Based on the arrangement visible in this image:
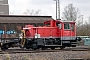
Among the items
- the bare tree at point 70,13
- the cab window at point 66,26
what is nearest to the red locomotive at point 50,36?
the cab window at point 66,26

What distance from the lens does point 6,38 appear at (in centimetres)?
2766

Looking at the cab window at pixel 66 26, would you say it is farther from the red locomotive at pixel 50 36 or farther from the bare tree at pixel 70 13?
the bare tree at pixel 70 13

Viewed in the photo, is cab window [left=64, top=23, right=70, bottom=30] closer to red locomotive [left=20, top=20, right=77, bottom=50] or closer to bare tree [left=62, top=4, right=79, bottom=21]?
red locomotive [left=20, top=20, right=77, bottom=50]

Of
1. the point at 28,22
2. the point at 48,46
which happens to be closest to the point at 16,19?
the point at 28,22

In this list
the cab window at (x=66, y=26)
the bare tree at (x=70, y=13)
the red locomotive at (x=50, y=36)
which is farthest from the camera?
the bare tree at (x=70, y=13)

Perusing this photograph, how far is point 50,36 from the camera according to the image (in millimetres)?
27547

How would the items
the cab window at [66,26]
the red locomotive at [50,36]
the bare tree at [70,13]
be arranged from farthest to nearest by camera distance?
the bare tree at [70,13], the cab window at [66,26], the red locomotive at [50,36]

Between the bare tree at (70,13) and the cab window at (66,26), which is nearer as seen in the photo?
the cab window at (66,26)

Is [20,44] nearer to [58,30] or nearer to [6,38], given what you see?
[6,38]

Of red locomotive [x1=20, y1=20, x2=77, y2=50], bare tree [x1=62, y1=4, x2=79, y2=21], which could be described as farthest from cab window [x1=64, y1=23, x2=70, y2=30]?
bare tree [x1=62, y1=4, x2=79, y2=21]

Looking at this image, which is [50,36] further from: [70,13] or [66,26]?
[70,13]

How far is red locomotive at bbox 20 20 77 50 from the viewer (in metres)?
26.8

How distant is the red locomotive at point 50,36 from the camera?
26.8m

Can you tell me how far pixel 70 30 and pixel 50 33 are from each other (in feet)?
6.99
